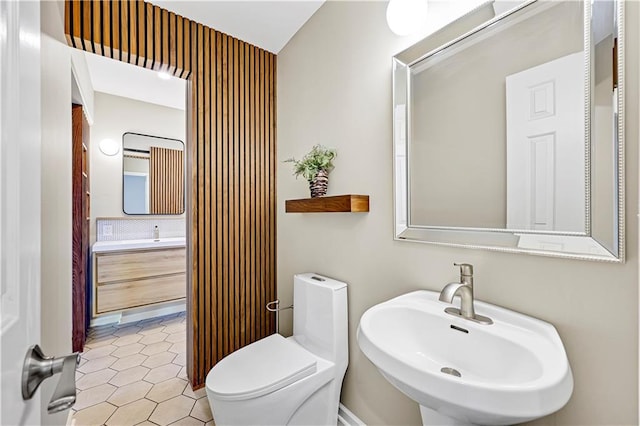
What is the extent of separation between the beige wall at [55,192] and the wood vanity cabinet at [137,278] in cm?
107

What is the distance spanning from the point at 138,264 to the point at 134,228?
26.8 inches

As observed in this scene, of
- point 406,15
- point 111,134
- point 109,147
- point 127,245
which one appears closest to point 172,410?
point 127,245

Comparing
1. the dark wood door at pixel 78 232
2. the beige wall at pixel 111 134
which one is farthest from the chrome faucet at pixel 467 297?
the beige wall at pixel 111 134

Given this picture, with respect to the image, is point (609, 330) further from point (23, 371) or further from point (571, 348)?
point (23, 371)

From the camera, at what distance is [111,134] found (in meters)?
3.14

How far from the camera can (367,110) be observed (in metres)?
1.50

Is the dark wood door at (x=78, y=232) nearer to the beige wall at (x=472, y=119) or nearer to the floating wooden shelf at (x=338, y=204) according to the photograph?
the floating wooden shelf at (x=338, y=204)

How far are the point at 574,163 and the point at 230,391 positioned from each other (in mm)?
1482

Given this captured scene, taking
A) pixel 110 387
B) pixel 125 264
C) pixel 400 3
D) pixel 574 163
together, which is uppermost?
pixel 400 3

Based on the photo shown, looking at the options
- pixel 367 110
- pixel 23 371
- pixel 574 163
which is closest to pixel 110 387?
pixel 23 371

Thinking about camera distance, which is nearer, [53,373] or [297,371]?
[53,373]

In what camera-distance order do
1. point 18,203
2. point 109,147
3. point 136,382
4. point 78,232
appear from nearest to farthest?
point 18,203 → point 136,382 → point 78,232 → point 109,147

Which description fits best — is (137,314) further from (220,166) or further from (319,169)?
(319,169)

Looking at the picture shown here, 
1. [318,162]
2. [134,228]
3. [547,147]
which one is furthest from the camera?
[134,228]
